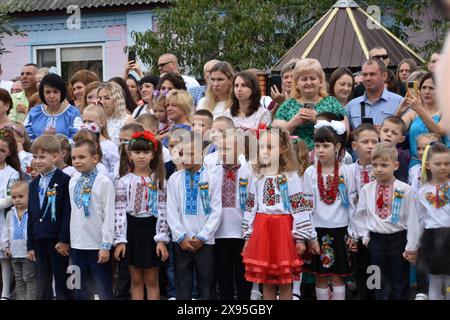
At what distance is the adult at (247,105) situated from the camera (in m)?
7.25

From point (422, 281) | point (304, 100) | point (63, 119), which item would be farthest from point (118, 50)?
point (422, 281)

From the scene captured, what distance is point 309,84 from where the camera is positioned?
711 centimetres

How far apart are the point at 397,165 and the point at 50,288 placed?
9.88 feet

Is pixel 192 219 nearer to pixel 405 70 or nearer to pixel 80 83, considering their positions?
pixel 80 83

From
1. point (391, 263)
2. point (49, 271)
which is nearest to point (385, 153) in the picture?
point (391, 263)

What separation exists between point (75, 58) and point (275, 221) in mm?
14975

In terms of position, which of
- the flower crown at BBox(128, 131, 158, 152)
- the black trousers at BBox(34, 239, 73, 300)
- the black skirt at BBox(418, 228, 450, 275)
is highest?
the flower crown at BBox(128, 131, 158, 152)

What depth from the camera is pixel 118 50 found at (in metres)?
20.0

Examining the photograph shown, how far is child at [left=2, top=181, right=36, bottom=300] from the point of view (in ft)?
24.0

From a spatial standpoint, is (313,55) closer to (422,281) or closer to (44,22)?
(422,281)

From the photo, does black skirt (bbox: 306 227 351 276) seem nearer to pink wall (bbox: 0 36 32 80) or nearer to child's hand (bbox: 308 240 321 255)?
child's hand (bbox: 308 240 321 255)

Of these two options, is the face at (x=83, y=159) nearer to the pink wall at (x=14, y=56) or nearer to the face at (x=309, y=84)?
the face at (x=309, y=84)

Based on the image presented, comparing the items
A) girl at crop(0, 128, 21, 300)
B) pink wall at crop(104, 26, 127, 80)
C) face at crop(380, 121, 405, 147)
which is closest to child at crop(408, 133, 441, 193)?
face at crop(380, 121, 405, 147)

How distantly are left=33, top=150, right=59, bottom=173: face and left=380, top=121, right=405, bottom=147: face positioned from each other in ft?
8.91
